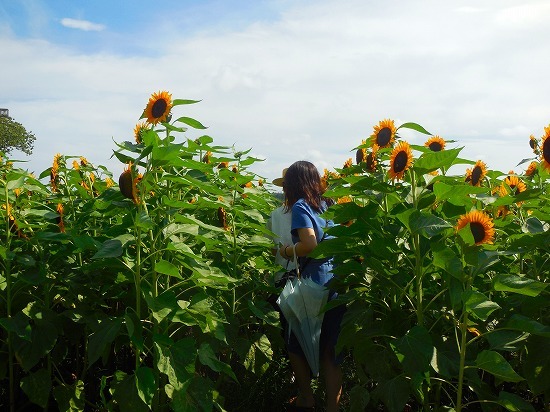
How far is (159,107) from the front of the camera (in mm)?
3465

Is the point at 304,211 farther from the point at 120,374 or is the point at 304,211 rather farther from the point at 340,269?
the point at 120,374

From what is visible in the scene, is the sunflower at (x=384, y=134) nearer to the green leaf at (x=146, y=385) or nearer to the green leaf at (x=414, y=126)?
the green leaf at (x=414, y=126)

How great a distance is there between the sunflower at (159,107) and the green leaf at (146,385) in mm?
1159

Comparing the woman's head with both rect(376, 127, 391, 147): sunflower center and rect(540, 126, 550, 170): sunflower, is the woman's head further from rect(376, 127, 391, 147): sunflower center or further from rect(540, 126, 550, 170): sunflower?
rect(540, 126, 550, 170): sunflower

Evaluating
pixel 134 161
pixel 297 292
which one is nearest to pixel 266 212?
pixel 297 292

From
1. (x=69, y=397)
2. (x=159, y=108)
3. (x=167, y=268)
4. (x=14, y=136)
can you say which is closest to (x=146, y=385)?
(x=167, y=268)

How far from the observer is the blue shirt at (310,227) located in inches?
166

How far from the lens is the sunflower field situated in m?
2.96

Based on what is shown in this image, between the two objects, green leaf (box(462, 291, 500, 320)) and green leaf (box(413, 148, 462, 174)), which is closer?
green leaf (box(462, 291, 500, 320))

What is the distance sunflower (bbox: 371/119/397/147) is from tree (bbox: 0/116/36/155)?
115 ft

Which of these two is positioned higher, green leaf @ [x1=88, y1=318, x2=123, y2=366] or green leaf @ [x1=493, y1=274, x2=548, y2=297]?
green leaf @ [x1=493, y1=274, x2=548, y2=297]

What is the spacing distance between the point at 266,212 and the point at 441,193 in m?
2.12

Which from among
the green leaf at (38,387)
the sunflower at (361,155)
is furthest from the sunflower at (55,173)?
the sunflower at (361,155)

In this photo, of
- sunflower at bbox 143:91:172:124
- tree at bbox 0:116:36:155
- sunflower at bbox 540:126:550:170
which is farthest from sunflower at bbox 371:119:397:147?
tree at bbox 0:116:36:155
